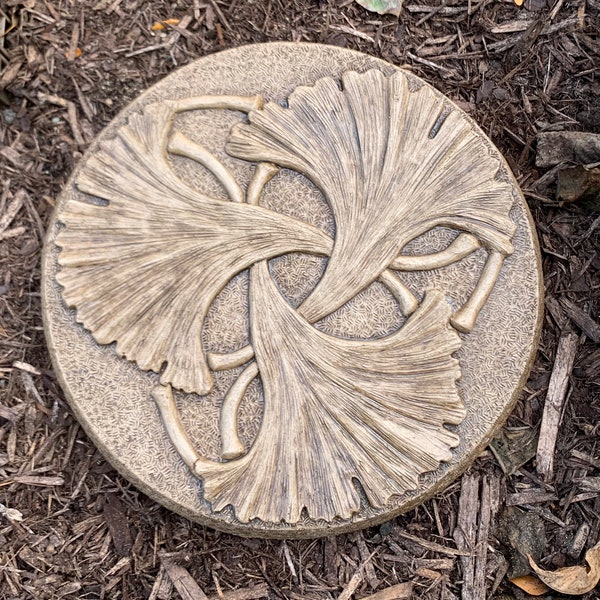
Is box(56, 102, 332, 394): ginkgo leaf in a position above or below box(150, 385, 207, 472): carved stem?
above

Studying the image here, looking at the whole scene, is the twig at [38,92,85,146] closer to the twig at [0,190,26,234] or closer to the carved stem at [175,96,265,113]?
the twig at [0,190,26,234]

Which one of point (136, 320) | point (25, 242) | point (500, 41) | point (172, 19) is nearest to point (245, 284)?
point (136, 320)

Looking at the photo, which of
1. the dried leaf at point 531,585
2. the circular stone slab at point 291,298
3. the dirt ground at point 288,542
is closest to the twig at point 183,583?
the dirt ground at point 288,542

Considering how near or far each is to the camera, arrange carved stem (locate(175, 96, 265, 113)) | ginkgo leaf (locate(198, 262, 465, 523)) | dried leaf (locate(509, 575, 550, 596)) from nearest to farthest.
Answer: ginkgo leaf (locate(198, 262, 465, 523)) < carved stem (locate(175, 96, 265, 113)) < dried leaf (locate(509, 575, 550, 596))

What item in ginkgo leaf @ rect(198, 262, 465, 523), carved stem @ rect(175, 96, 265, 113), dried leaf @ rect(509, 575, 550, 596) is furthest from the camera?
dried leaf @ rect(509, 575, 550, 596)

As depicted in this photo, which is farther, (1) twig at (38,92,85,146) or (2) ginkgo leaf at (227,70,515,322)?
(1) twig at (38,92,85,146)

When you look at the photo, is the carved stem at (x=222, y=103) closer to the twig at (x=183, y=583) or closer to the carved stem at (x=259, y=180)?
the carved stem at (x=259, y=180)

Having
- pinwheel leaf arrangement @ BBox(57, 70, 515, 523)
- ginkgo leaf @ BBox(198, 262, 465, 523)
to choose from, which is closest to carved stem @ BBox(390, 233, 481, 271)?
pinwheel leaf arrangement @ BBox(57, 70, 515, 523)
